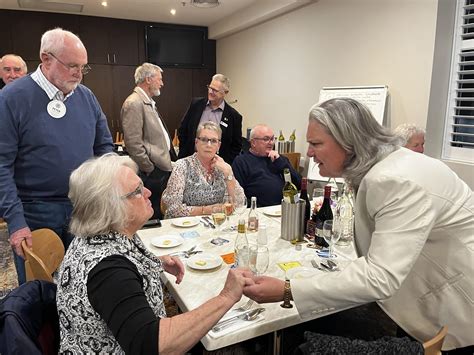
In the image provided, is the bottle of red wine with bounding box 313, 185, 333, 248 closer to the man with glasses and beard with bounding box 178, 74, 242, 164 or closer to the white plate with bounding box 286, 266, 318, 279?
the white plate with bounding box 286, 266, 318, 279

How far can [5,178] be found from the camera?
194 centimetres

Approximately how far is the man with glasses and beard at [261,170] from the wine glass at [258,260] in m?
1.50

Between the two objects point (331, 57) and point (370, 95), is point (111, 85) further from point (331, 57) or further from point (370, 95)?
point (370, 95)

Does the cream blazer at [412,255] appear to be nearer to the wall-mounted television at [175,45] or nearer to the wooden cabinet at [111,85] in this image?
the wooden cabinet at [111,85]

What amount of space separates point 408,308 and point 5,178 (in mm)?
1975

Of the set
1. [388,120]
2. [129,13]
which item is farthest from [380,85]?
[129,13]

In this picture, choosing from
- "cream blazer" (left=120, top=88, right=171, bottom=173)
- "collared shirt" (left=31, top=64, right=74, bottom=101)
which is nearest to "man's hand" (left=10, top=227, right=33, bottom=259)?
"collared shirt" (left=31, top=64, right=74, bottom=101)

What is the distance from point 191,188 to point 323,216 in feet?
3.25

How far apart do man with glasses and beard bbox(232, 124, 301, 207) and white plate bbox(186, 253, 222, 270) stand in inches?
53.7

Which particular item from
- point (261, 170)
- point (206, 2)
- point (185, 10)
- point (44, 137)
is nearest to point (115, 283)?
point (44, 137)

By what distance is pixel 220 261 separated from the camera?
167cm

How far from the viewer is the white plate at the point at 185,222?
7.25 feet

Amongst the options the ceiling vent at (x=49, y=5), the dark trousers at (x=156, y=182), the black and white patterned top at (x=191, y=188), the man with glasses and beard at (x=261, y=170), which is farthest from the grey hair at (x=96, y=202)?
the ceiling vent at (x=49, y=5)

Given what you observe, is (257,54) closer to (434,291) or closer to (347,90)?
(347,90)
